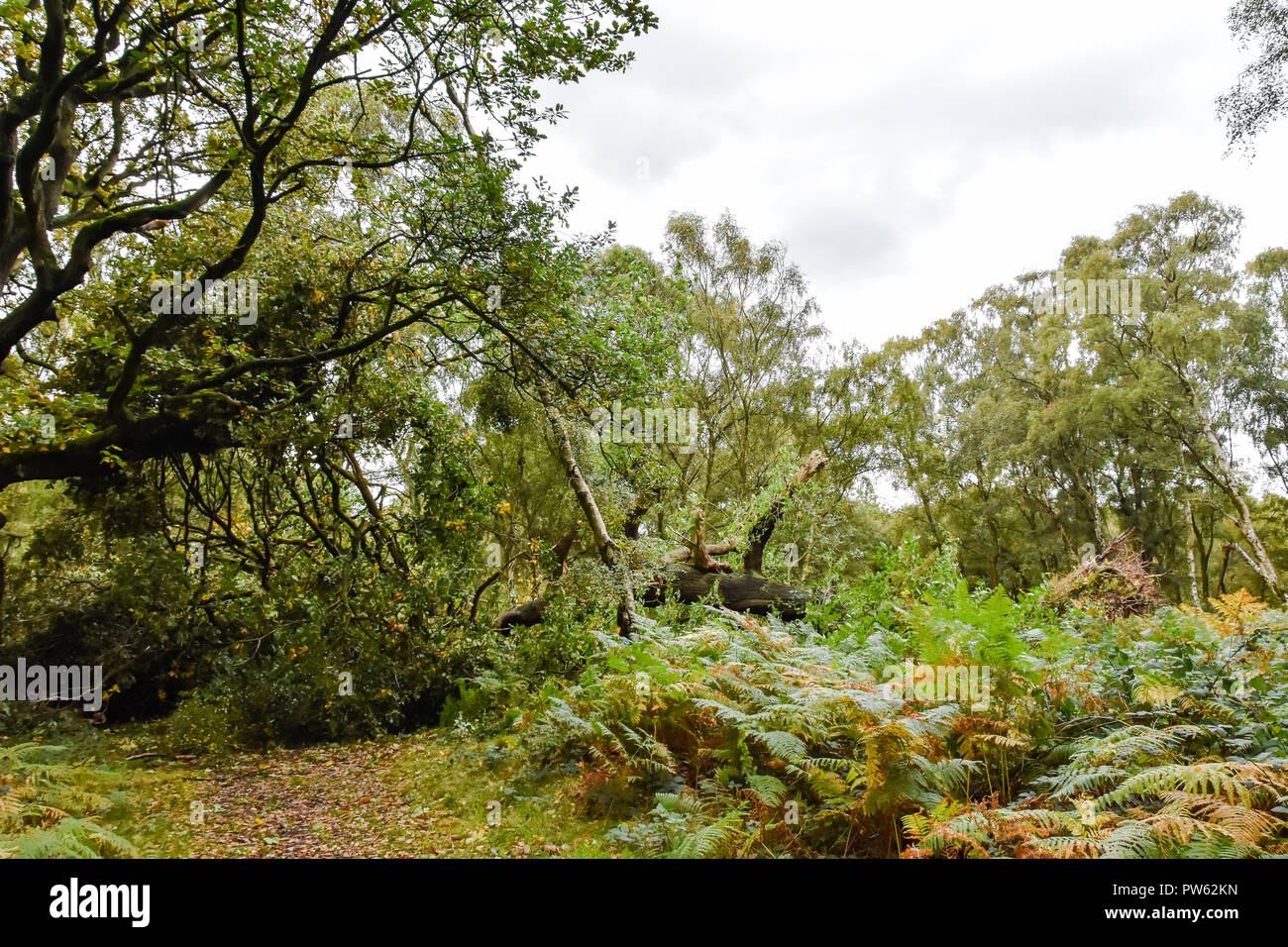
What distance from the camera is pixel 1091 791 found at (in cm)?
341

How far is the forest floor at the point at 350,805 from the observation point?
4.39 meters

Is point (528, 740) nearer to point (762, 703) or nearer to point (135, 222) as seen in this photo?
point (762, 703)

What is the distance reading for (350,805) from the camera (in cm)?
535
